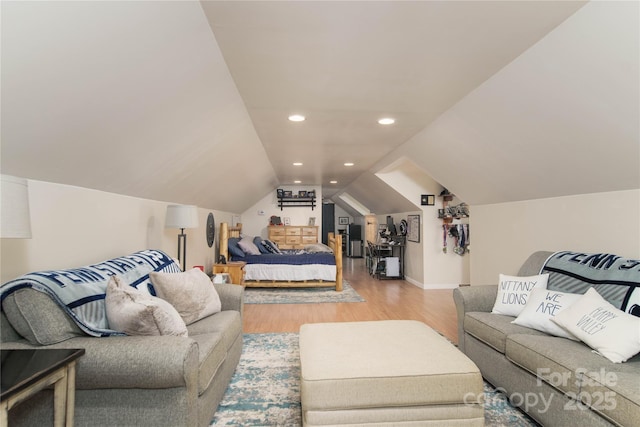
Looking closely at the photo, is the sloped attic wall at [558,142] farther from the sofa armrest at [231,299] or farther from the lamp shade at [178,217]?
the lamp shade at [178,217]

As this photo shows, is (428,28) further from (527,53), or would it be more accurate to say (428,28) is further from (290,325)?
(290,325)

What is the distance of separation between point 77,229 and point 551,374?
317 cm

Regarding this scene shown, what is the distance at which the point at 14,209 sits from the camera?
1.29m

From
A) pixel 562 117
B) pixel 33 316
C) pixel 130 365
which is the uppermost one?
pixel 562 117

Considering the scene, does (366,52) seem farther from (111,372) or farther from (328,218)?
(328,218)

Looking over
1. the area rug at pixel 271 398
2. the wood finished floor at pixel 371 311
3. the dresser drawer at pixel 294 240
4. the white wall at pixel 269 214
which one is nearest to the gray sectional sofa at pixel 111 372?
the area rug at pixel 271 398

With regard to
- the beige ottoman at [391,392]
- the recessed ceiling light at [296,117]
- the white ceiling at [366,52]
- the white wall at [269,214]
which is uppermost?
the recessed ceiling light at [296,117]

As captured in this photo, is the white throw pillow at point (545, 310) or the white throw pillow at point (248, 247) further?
the white throw pillow at point (248, 247)

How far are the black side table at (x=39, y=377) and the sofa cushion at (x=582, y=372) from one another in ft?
7.65

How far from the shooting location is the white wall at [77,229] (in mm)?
2006

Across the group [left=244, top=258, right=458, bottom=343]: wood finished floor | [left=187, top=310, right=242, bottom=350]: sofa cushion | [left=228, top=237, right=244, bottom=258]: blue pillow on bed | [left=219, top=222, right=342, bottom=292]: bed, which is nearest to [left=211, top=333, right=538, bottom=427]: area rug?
[left=187, top=310, right=242, bottom=350]: sofa cushion

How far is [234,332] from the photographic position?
8.46 ft

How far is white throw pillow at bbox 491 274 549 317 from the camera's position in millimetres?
2705

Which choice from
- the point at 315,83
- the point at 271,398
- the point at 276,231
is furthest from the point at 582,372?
the point at 276,231
